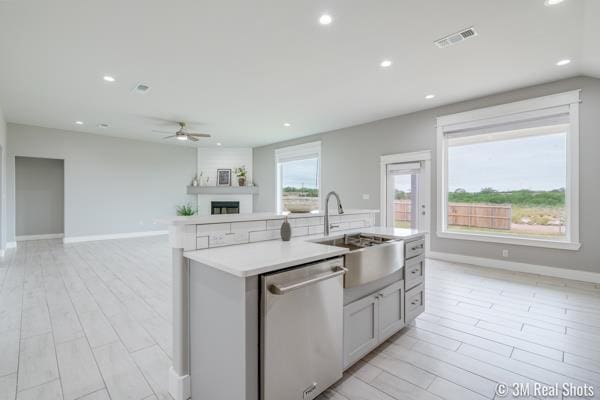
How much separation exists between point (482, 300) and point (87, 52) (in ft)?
17.7

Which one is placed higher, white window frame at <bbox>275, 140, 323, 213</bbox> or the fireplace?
white window frame at <bbox>275, 140, 323, 213</bbox>

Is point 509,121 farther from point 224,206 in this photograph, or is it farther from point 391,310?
point 224,206

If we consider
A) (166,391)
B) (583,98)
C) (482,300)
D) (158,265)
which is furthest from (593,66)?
(158,265)

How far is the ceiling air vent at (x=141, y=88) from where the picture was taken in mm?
4113

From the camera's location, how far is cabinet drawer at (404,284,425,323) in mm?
2416

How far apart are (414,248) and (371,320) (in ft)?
2.90

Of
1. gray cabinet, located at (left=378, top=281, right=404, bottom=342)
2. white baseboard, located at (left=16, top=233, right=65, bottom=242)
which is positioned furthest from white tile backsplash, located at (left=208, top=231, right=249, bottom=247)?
white baseboard, located at (left=16, top=233, right=65, bottom=242)

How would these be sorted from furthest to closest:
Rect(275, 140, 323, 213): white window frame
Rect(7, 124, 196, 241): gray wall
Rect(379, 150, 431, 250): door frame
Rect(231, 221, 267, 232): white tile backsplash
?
Rect(275, 140, 323, 213): white window frame < Rect(7, 124, 196, 241): gray wall < Rect(379, 150, 431, 250): door frame < Rect(231, 221, 267, 232): white tile backsplash

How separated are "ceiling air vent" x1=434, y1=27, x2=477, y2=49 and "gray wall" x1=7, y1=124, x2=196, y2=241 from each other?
8.07 meters

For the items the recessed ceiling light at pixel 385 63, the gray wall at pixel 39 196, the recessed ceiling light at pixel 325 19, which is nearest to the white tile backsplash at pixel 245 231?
the recessed ceiling light at pixel 325 19

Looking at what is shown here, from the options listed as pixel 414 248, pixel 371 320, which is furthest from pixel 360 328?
pixel 414 248

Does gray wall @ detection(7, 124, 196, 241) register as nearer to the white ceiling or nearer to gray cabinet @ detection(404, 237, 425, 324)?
the white ceiling

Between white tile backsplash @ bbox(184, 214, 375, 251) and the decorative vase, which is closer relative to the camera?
white tile backsplash @ bbox(184, 214, 375, 251)

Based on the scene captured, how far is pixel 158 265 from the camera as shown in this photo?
15.7 feet
